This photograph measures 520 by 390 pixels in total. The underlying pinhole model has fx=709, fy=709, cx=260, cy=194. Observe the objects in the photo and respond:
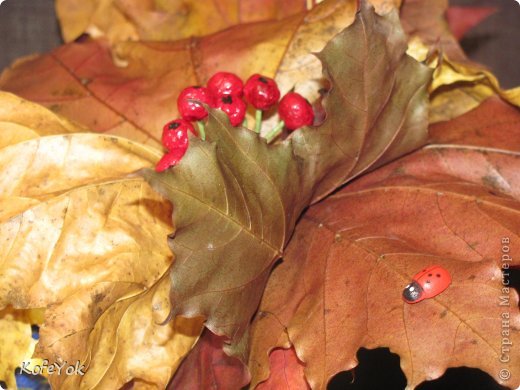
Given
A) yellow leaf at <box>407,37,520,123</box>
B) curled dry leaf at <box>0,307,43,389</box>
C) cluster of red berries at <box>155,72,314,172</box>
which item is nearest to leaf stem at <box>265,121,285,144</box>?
cluster of red berries at <box>155,72,314,172</box>

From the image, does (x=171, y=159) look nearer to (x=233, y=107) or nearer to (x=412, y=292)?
(x=233, y=107)

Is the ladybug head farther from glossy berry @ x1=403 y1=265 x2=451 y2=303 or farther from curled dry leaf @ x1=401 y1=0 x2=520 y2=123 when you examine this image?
curled dry leaf @ x1=401 y1=0 x2=520 y2=123

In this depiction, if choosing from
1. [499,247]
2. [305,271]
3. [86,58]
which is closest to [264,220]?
[305,271]

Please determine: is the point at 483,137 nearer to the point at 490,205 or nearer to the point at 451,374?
the point at 490,205

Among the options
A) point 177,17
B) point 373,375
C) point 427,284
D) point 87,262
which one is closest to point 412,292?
point 427,284

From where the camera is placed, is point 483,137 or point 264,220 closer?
point 264,220

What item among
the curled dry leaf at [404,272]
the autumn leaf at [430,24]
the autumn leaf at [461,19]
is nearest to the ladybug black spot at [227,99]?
the curled dry leaf at [404,272]

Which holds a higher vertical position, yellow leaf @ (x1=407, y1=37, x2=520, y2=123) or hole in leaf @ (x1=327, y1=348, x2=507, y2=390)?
yellow leaf @ (x1=407, y1=37, x2=520, y2=123)
